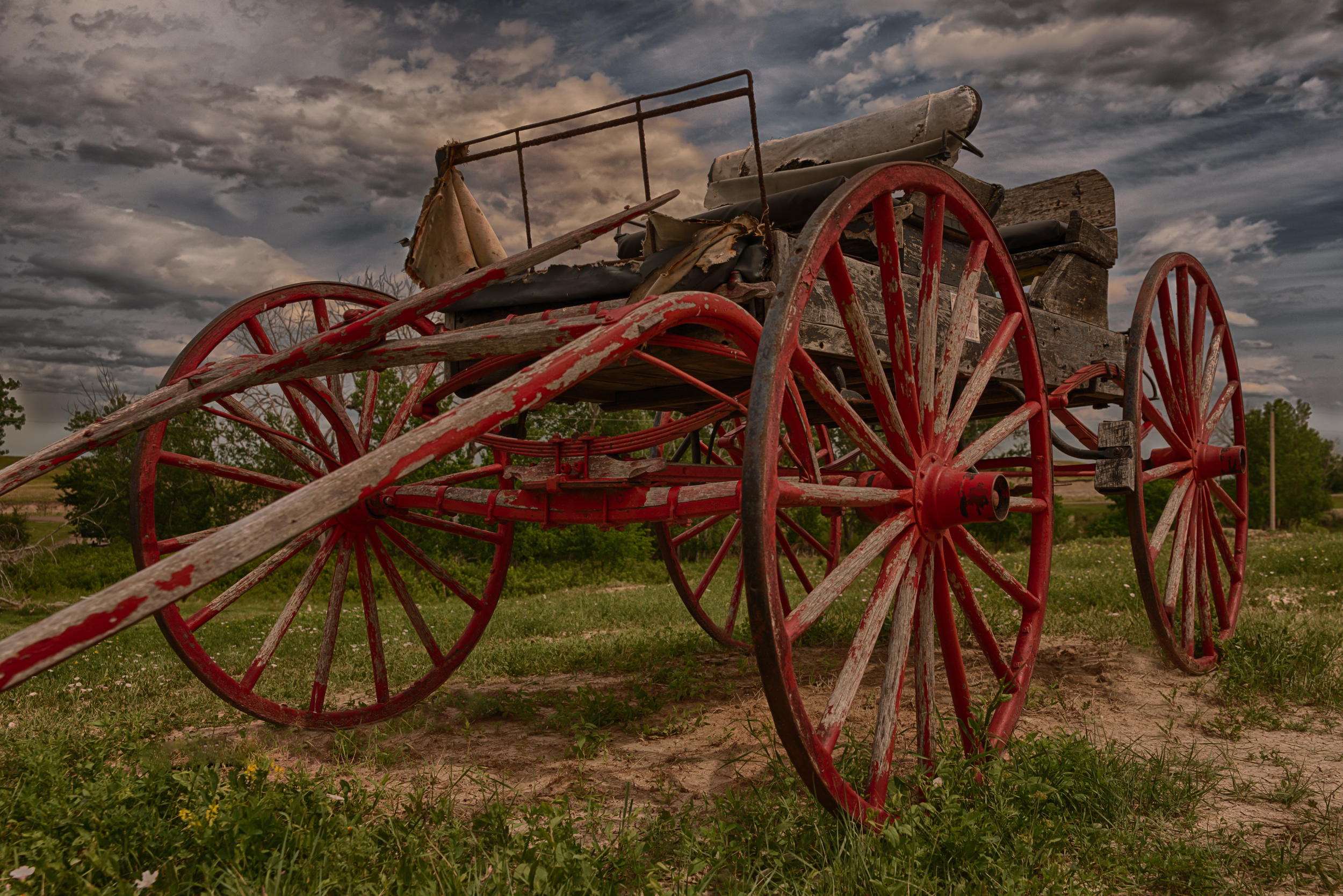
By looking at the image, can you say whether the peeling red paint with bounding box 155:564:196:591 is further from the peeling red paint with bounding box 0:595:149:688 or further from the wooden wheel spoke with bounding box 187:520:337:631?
the wooden wheel spoke with bounding box 187:520:337:631

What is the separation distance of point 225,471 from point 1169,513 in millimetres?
4476

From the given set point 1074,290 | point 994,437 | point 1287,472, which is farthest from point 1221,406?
point 1287,472

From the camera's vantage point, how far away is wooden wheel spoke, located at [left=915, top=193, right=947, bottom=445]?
2875 mm

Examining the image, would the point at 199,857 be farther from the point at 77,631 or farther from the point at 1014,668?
the point at 1014,668

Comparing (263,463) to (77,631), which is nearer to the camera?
(77,631)

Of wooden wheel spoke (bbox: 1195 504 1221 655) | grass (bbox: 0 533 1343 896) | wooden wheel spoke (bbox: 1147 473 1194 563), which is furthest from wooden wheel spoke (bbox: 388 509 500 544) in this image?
wooden wheel spoke (bbox: 1195 504 1221 655)

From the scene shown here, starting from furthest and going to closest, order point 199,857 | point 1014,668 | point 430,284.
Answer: point 430,284 < point 1014,668 < point 199,857

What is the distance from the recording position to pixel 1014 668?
3.20 metres

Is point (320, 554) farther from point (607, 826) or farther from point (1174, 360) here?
point (1174, 360)

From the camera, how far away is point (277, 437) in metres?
3.88

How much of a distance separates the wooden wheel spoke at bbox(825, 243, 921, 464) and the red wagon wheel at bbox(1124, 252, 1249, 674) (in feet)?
6.28

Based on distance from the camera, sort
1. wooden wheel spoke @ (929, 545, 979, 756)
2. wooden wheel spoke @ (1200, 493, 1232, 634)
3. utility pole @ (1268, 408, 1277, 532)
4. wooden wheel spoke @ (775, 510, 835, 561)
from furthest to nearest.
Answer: utility pole @ (1268, 408, 1277, 532), wooden wheel spoke @ (775, 510, 835, 561), wooden wheel spoke @ (1200, 493, 1232, 634), wooden wheel spoke @ (929, 545, 979, 756)

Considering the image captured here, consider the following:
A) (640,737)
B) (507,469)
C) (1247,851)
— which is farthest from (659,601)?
(1247,851)

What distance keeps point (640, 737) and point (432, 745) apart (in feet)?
2.82
